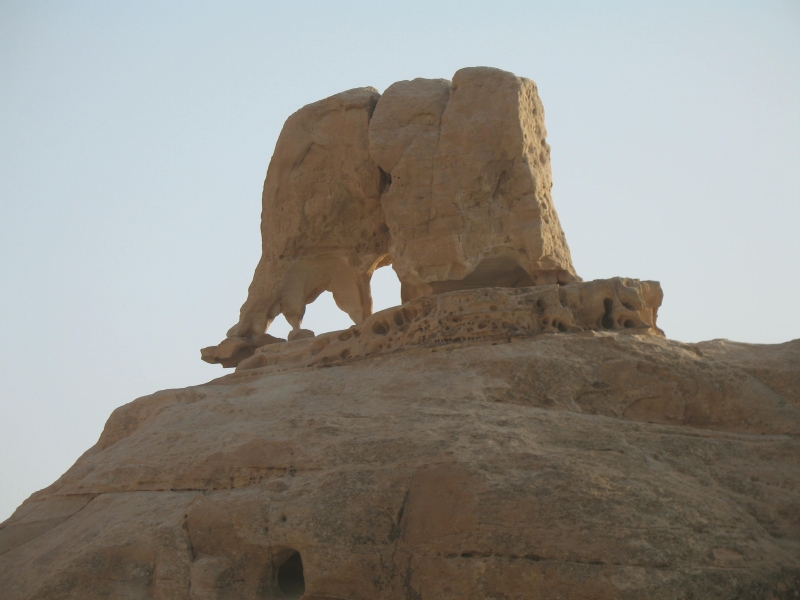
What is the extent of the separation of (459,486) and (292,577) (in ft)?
6.77

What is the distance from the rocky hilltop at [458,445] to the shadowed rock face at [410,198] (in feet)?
0.15

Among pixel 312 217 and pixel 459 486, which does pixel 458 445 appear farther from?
pixel 312 217

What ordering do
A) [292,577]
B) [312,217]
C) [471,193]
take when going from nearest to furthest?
1. [292,577]
2. [471,193]
3. [312,217]

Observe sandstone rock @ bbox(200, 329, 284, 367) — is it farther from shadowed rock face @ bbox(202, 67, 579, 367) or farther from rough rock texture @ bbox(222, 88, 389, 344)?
rough rock texture @ bbox(222, 88, 389, 344)

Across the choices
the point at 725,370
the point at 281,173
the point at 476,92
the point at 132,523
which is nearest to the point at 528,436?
the point at 725,370

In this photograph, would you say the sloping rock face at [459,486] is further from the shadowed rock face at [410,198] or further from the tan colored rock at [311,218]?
the tan colored rock at [311,218]

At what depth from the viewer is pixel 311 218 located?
52.9ft

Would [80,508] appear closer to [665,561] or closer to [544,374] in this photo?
[544,374]

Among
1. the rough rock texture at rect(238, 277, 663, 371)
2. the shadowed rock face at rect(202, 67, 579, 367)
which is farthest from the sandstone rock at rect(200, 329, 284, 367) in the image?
the rough rock texture at rect(238, 277, 663, 371)

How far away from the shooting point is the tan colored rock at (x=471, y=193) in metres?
14.1

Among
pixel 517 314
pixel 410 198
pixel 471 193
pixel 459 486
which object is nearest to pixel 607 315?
pixel 517 314

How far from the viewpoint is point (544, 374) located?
34.6 feet

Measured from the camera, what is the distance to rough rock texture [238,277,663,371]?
11.6m

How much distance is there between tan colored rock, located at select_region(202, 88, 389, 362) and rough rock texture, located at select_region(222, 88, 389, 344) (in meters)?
0.02
